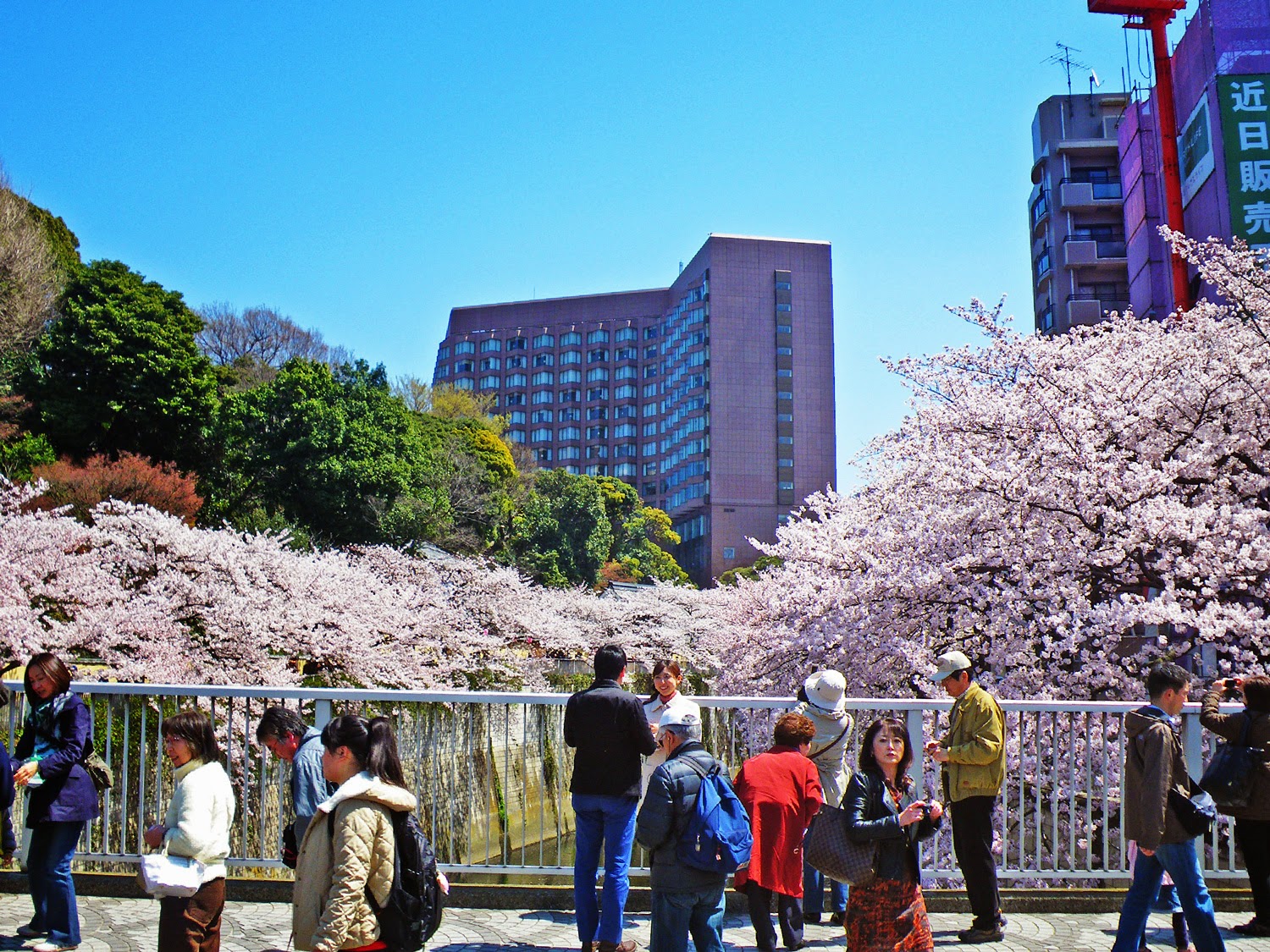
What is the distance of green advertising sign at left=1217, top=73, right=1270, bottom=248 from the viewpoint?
1203 inches

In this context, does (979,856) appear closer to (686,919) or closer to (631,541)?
(686,919)

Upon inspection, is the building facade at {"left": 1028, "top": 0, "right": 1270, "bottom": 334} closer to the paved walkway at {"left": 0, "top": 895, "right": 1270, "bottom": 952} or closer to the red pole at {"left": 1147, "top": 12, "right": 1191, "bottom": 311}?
the red pole at {"left": 1147, "top": 12, "right": 1191, "bottom": 311}

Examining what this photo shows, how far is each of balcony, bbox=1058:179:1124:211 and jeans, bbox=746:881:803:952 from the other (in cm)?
5235

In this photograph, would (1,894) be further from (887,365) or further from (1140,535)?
(887,365)

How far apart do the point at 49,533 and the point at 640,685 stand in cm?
1465

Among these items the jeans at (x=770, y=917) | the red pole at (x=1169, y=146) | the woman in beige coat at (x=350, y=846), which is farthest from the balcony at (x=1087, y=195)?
the woman in beige coat at (x=350, y=846)

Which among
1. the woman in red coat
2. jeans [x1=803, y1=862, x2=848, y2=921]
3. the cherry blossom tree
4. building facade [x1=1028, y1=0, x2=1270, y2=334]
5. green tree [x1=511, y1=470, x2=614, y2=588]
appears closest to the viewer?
the woman in red coat

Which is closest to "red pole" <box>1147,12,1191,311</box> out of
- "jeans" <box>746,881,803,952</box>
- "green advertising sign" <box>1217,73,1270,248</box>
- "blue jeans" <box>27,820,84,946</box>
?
"green advertising sign" <box>1217,73,1270,248</box>

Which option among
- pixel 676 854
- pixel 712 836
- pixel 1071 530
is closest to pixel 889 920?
pixel 712 836

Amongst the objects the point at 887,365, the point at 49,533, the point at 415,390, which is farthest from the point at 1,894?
the point at 415,390

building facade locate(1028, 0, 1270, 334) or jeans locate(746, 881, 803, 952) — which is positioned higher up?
building facade locate(1028, 0, 1270, 334)

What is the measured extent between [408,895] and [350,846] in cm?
28

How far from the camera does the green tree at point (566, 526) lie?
164ft

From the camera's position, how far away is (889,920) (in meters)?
4.20
